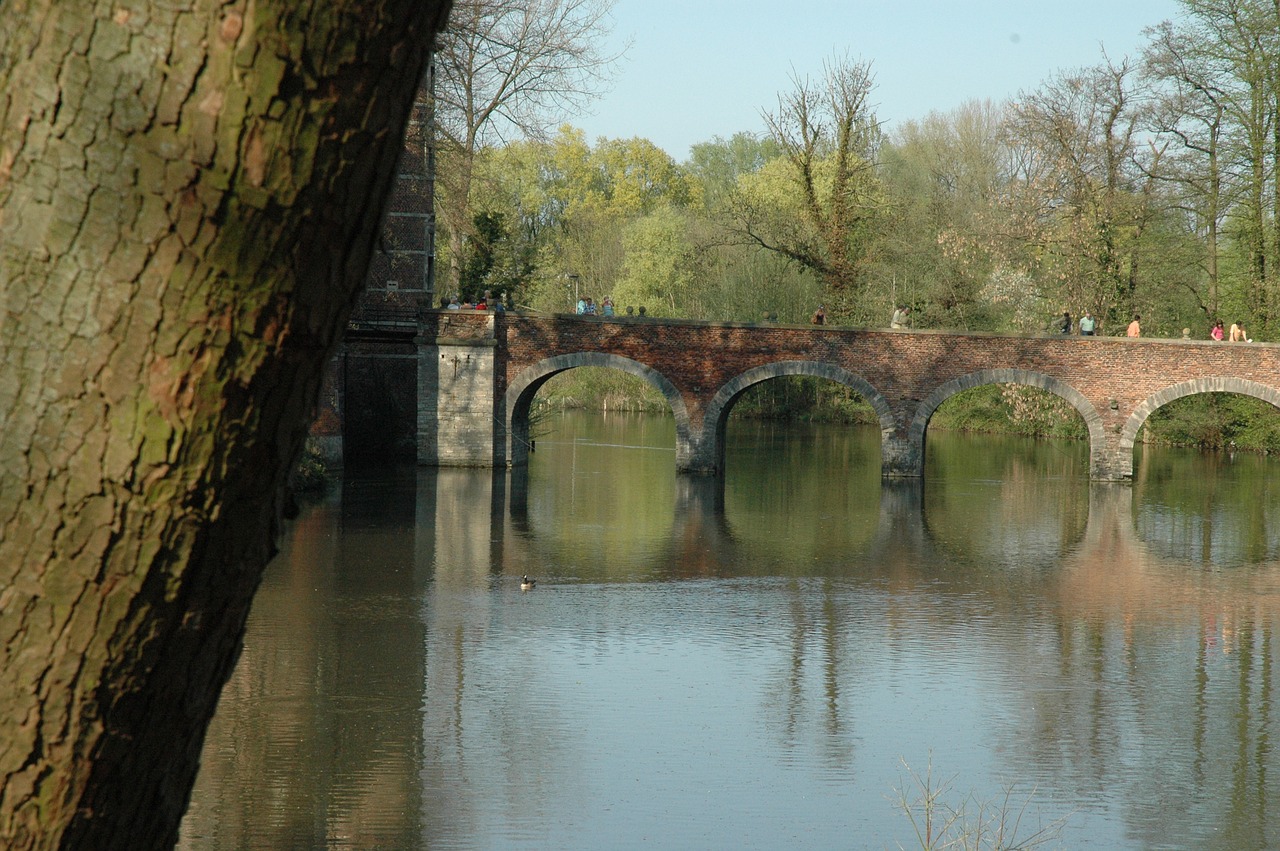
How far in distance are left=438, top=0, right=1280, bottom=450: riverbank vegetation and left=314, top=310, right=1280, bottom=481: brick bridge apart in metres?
4.38

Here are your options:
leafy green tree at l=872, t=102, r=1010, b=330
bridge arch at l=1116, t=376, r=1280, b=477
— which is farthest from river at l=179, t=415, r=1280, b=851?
leafy green tree at l=872, t=102, r=1010, b=330

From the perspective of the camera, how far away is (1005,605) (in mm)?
15336

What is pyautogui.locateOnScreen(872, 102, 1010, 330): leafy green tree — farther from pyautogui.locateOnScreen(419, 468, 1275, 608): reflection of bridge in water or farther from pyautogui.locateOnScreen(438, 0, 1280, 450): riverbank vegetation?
pyautogui.locateOnScreen(419, 468, 1275, 608): reflection of bridge in water

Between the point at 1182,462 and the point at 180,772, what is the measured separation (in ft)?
117

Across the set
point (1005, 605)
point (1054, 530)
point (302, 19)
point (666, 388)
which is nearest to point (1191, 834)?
point (1005, 605)

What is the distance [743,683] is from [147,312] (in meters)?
10.5

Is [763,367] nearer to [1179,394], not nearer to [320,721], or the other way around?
[1179,394]

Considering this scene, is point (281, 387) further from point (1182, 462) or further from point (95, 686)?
point (1182, 462)

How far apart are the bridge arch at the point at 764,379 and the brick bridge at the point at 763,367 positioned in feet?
0.09

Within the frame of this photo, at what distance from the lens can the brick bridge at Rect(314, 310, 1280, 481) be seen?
1117 inches

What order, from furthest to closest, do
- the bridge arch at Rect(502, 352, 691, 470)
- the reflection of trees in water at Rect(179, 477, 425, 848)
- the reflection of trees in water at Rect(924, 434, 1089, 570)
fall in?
the bridge arch at Rect(502, 352, 691, 470) < the reflection of trees in water at Rect(924, 434, 1089, 570) < the reflection of trees in water at Rect(179, 477, 425, 848)

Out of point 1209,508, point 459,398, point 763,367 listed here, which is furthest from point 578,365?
point 1209,508

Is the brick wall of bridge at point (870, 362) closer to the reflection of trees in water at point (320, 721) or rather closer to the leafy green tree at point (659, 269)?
the reflection of trees in water at point (320, 721)

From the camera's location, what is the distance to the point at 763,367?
28.6 m
